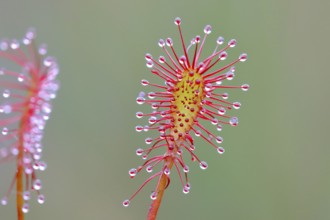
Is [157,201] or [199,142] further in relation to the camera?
[199,142]

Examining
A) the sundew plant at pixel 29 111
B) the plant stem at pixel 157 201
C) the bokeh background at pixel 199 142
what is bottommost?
the plant stem at pixel 157 201

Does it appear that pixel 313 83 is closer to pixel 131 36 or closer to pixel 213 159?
pixel 213 159

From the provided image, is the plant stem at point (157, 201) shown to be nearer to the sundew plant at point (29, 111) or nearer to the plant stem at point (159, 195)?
the plant stem at point (159, 195)

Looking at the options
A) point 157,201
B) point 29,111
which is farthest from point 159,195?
point 29,111

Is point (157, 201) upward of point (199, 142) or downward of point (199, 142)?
downward

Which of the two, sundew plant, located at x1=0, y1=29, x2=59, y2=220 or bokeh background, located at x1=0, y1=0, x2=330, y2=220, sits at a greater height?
bokeh background, located at x1=0, y1=0, x2=330, y2=220

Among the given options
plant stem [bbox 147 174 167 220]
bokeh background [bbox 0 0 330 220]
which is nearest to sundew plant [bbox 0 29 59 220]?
plant stem [bbox 147 174 167 220]

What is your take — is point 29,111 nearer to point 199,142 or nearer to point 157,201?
point 157,201

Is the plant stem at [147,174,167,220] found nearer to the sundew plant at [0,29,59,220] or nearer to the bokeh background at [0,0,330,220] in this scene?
the sundew plant at [0,29,59,220]

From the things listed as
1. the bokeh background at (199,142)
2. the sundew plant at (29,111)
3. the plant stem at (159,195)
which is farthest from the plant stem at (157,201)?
the bokeh background at (199,142)
